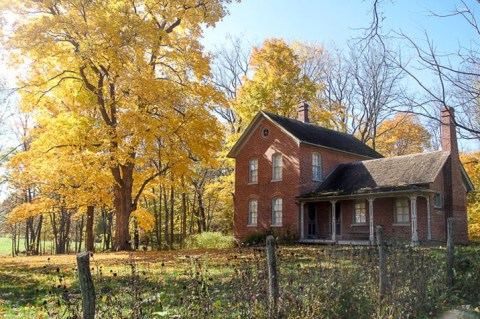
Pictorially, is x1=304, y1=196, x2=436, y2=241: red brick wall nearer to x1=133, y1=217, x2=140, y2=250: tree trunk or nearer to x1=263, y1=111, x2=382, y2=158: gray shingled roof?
x1=263, y1=111, x2=382, y2=158: gray shingled roof

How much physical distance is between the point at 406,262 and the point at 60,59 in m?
18.4

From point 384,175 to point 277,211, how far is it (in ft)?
22.4

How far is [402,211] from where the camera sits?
23469mm

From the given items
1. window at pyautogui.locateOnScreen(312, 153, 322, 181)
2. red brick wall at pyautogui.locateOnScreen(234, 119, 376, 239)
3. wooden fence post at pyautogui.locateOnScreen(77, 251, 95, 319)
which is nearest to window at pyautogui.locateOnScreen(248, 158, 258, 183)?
red brick wall at pyautogui.locateOnScreen(234, 119, 376, 239)

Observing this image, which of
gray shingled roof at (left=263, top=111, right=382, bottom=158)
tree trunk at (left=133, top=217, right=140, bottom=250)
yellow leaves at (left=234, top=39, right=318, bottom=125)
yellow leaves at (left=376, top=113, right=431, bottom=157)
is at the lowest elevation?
tree trunk at (left=133, top=217, right=140, bottom=250)

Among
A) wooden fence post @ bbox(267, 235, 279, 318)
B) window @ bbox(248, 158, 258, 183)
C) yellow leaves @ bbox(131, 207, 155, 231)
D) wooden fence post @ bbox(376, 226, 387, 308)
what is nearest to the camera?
wooden fence post @ bbox(267, 235, 279, 318)

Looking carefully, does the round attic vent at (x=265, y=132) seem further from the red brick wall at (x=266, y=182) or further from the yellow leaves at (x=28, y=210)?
the yellow leaves at (x=28, y=210)

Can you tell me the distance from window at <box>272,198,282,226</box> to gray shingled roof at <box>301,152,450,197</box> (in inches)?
88.4

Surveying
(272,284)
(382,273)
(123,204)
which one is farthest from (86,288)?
(123,204)

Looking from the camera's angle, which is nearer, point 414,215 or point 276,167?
point 414,215

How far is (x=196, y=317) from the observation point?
15.3 ft

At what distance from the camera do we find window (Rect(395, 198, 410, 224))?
23234 millimetres

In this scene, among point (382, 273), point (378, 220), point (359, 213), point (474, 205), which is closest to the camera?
point (382, 273)

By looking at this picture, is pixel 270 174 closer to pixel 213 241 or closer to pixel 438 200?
pixel 213 241
